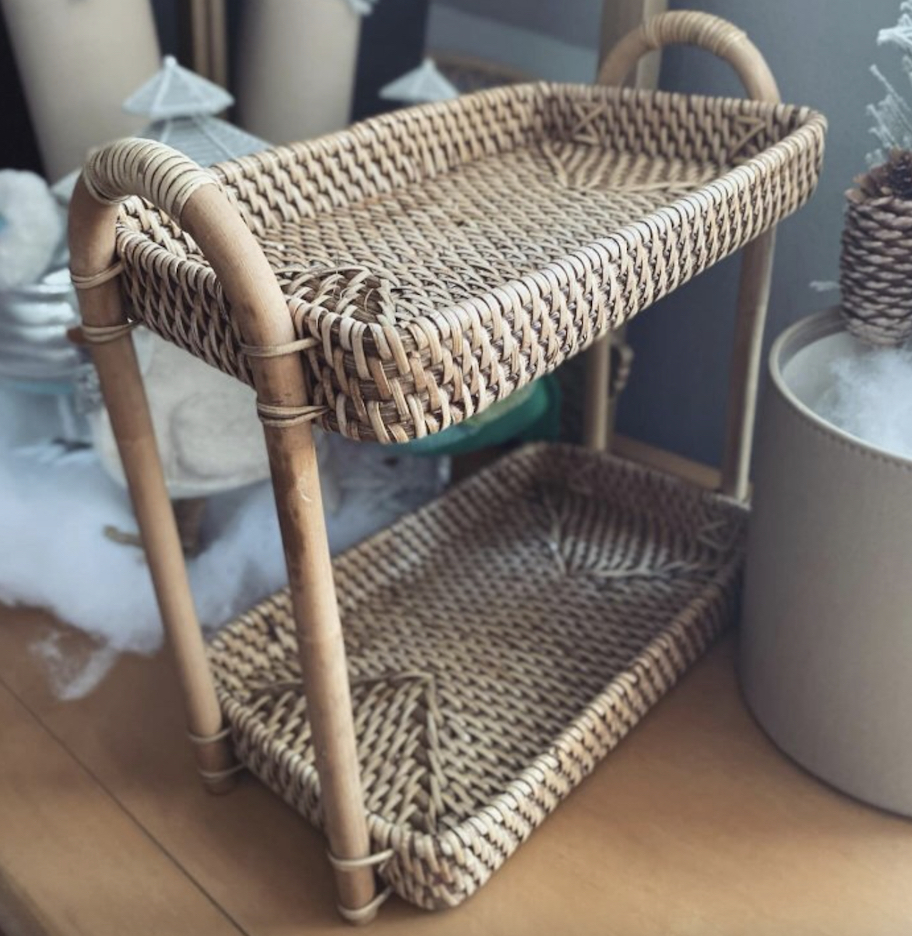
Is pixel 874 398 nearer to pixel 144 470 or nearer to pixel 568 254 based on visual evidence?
pixel 568 254

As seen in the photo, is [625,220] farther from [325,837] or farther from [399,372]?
[325,837]

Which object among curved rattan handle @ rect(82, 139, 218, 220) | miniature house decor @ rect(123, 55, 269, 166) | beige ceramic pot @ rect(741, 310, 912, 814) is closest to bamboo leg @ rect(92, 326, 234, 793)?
curved rattan handle @ rect(82, 139, 218, 220)

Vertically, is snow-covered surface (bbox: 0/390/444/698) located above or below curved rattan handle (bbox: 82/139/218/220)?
below

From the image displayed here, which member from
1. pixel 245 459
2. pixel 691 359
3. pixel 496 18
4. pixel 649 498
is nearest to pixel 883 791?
pixel 649 498

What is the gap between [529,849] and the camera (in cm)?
73

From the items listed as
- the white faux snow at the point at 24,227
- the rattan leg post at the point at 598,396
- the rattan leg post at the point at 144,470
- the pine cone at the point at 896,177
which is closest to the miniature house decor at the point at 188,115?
the white faux snow at the point at 24,227

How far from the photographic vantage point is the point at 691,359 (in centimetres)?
104

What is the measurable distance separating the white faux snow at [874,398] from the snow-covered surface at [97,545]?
1.54 feet

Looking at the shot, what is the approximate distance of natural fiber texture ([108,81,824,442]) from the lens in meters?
0.47

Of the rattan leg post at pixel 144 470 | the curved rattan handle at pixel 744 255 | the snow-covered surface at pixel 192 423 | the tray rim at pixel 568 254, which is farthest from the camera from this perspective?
the snow-covered surface at pixel 192 423

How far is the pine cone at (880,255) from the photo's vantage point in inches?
26.3

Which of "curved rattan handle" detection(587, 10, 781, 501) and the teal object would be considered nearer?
"curved rattan handle" detection(587, 10, 781, 501)

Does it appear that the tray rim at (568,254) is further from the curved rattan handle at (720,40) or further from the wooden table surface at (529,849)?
the wooden table surface at (529,849)

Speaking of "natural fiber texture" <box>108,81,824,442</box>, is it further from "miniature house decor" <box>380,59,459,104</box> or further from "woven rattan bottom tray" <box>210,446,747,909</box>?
"woven rattan bottom tray" <box>210,446,747,909</box>
